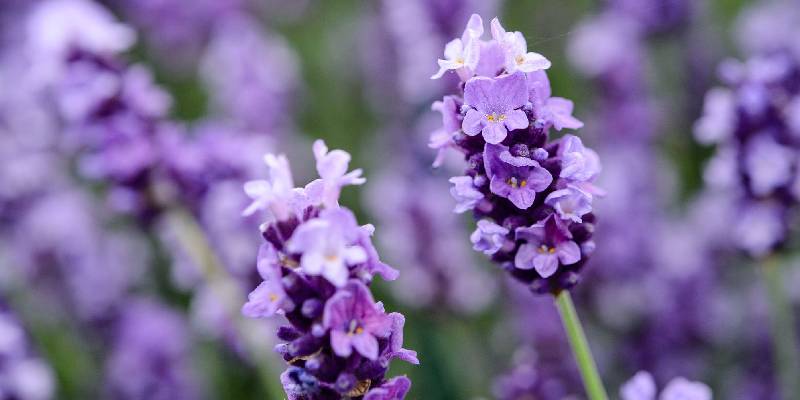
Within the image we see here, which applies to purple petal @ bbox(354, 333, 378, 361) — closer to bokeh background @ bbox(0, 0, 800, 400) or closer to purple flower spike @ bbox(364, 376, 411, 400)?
purple flower spike @ bbox(364, 376, 411, 400)

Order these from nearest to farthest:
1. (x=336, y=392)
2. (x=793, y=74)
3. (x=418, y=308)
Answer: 1. (x=336, y=392)
2. (x=793, y=74)
3. (x=418, y=308)

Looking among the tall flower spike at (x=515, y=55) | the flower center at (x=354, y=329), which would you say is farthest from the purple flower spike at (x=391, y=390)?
the tall flower spike at (x=515, y=55)

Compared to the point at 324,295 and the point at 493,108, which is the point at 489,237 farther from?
the point at 324,295

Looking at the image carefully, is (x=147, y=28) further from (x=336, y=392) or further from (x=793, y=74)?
(x=336, y=392)

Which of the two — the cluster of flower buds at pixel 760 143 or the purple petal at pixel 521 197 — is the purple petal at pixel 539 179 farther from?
the cluster of flower buds at pixel 760 143

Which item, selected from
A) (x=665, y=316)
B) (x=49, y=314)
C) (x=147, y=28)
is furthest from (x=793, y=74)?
(x=147, y=28)

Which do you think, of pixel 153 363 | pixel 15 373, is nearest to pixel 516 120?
pixel 15 373
